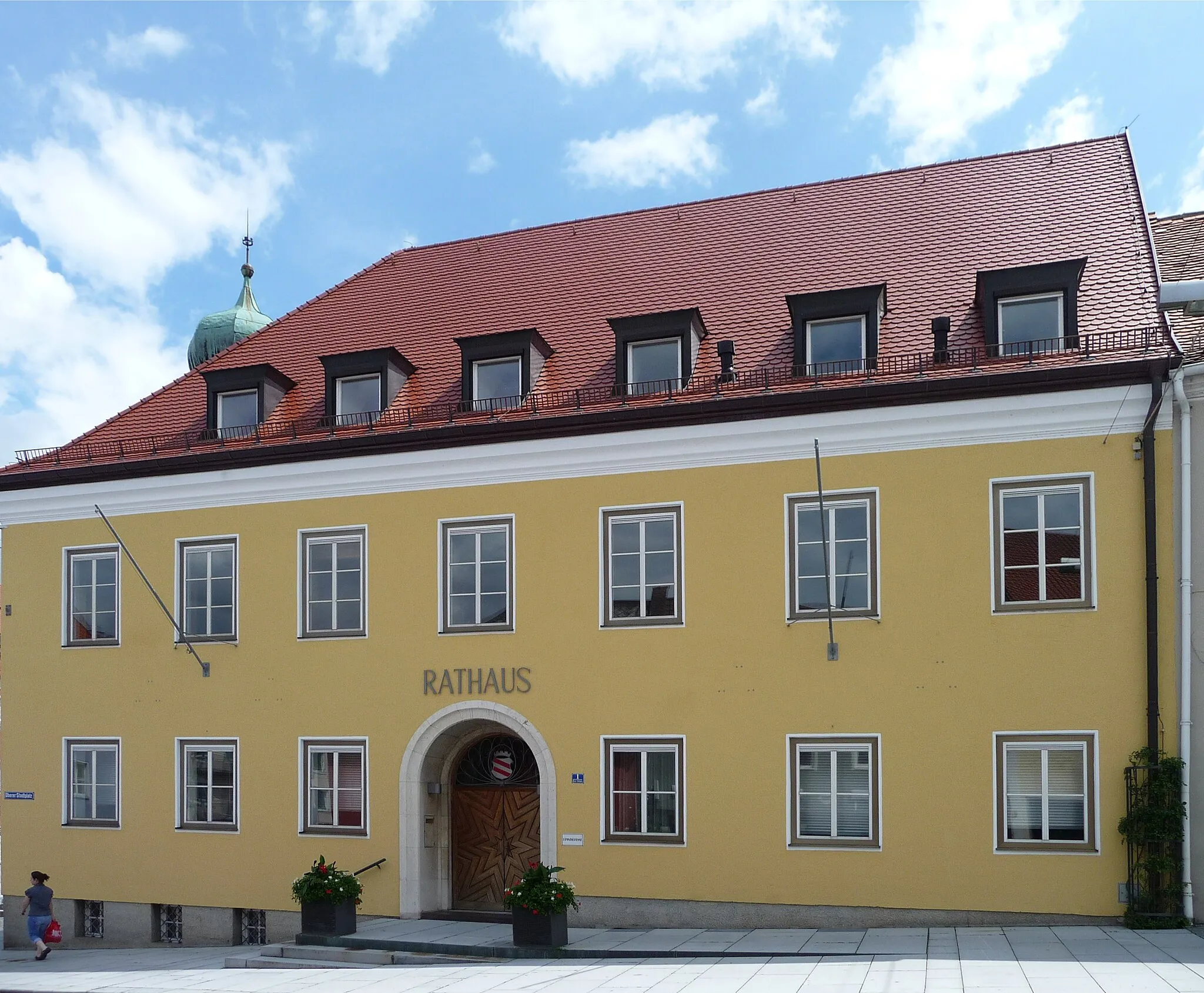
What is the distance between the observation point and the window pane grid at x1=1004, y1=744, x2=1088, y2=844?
15586 mm

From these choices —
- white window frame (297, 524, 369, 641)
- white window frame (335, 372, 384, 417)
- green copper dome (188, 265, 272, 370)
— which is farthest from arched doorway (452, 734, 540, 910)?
green copper dome (188, 265, 272, 370)

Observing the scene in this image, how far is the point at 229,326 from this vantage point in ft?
110

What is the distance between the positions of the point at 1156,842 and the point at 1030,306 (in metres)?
7.41

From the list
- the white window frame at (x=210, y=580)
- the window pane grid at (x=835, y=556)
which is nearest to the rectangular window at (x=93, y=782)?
the white window frame at (x=210, y=580)

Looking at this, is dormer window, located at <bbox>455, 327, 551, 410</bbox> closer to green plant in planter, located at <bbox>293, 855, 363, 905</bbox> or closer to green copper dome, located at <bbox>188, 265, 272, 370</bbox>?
green plant in planter, located at <bbox>293, 855, 363, 905</bbox>

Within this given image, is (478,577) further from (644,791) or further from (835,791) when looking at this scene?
(835,791)

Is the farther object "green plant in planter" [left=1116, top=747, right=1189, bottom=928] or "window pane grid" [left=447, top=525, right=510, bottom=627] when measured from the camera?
"window pane grid" [left=447, top=525, right=510, bottom=627]

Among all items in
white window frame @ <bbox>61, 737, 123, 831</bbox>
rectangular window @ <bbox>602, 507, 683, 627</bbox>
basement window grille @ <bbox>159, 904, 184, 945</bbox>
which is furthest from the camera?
white window frame @ <bbox>61, 737, 123, 831</bbox>

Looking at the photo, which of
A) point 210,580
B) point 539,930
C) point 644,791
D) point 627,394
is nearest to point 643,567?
point 627,394

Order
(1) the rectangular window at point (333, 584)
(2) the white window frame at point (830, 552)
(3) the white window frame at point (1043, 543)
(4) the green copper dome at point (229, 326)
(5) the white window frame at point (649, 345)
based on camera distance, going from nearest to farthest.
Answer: (3) the white window frame at point (1043, 543), (2) the white window frame at point (830, 552), (5) the white window frame at point (649, 345), (1) the rectangular window at point (333, 584), (4) the green copper dome at point (229, 326)

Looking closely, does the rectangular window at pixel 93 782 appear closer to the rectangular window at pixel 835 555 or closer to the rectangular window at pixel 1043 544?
the rectangular window at pixel 835 555

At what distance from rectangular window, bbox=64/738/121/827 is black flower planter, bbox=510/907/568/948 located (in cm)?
868

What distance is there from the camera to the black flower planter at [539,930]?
1595cm

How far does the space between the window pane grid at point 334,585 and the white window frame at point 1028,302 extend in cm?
1041
